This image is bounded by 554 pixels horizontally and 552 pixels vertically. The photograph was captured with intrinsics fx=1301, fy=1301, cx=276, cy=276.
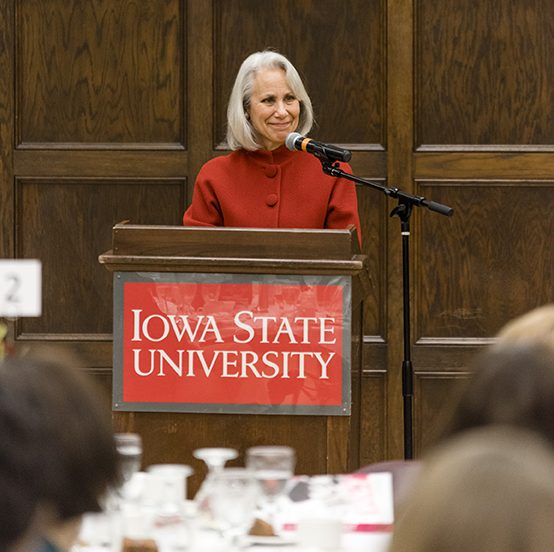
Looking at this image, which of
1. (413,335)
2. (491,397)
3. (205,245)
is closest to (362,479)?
(491,397)

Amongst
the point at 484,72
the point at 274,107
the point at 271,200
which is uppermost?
the point at 484,72

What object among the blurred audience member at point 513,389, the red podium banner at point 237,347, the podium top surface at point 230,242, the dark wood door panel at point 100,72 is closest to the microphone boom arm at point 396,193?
the podium top surface at point 230,242

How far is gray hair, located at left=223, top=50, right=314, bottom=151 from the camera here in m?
4.44

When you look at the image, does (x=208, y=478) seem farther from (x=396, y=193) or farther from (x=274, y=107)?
(x=274, y=107)

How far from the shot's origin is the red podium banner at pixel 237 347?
11.9ft

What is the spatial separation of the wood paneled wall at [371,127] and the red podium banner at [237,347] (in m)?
2.02

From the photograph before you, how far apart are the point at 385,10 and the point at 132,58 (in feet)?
3.67

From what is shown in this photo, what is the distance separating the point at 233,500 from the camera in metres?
2.13

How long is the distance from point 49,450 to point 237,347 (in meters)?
2.29

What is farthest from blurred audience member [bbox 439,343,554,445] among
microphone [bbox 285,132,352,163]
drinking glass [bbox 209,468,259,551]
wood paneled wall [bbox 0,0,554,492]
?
wood paneled wall [bbox 0,0,554,492]

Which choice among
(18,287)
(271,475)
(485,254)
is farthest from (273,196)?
(271,475)

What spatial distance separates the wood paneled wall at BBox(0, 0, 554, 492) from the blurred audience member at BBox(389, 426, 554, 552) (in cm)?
457

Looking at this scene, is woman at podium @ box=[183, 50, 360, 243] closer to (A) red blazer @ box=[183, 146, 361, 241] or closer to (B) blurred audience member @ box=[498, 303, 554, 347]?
(A) red blazer @ box=[183, 146, 361, 241]

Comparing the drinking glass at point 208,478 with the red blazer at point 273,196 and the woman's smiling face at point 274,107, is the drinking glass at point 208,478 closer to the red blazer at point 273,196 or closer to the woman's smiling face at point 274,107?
the red blazer at point 273,196
